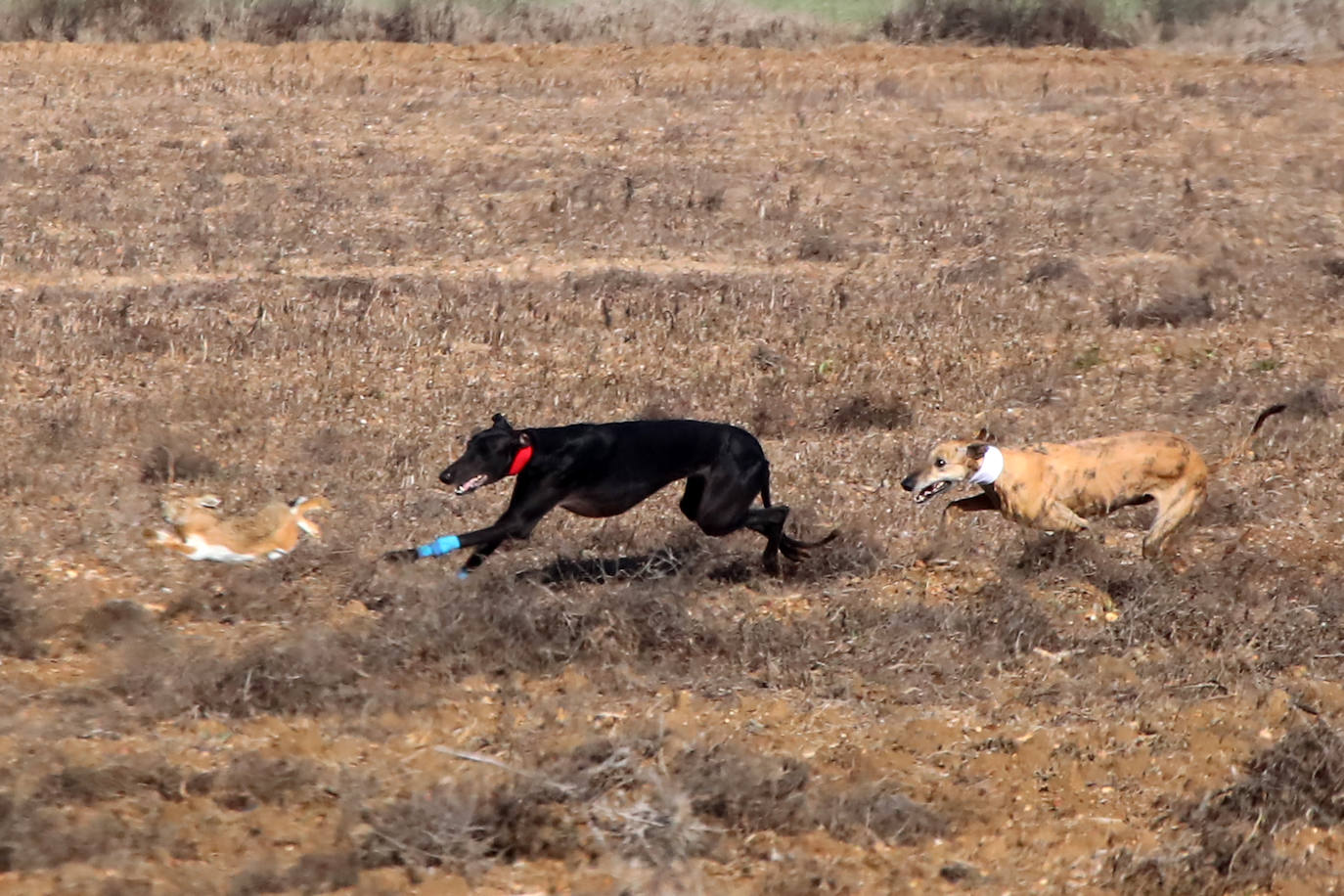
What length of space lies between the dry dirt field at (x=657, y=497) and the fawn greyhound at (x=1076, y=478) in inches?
9.6

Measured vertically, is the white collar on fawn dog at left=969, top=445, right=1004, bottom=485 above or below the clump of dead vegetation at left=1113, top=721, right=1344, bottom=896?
above

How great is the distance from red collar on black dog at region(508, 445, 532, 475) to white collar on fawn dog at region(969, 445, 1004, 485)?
2297mm

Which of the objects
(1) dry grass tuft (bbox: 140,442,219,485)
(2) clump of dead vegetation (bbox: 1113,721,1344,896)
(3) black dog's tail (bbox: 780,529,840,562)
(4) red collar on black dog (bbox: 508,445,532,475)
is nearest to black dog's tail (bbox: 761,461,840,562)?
(3) black dog's tail (bbox: 780,529,840,562)

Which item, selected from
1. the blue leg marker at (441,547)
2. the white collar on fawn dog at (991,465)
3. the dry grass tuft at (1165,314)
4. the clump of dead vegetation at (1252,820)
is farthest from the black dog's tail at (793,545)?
the dry grass tuft at (1165,314)

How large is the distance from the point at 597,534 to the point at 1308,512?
4.09 m

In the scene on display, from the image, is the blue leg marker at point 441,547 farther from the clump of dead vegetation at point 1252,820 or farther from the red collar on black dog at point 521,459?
the clump of dead vegetation at point 1252,820

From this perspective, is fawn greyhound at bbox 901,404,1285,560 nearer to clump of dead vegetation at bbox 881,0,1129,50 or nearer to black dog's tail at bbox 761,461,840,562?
black dog's tail at bbox 761,461,840,562

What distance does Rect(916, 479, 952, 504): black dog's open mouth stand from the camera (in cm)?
948

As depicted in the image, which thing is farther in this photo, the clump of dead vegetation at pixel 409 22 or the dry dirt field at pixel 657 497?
the clump of dead vegetation at pixel 409 22

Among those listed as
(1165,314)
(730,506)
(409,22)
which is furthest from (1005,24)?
(730,506)

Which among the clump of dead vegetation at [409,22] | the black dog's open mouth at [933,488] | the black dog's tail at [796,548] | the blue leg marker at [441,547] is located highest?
the clump of dead vegetation at [409,22]

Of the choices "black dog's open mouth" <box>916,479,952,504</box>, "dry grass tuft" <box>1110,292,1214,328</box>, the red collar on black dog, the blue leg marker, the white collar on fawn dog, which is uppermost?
the red collar on black dog

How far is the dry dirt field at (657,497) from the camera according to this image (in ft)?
21.4

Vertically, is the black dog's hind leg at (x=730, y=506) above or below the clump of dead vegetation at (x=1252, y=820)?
above
